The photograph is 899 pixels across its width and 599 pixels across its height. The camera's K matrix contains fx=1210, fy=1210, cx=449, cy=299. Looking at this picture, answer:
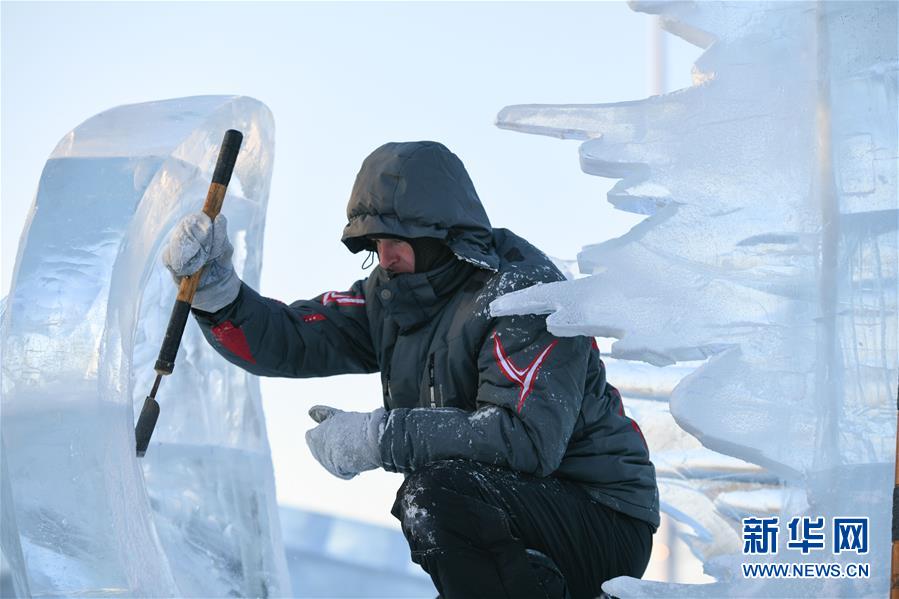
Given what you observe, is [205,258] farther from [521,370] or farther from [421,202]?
[521,370]

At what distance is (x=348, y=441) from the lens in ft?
8.65

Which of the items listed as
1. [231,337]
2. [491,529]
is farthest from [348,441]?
[231,337]

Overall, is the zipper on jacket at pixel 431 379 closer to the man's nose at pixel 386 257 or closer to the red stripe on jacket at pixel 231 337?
the man's nose at pixel 386 257

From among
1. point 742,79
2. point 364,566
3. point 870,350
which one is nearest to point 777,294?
point 870,350

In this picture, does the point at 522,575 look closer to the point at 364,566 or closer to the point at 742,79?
the point at 742,79

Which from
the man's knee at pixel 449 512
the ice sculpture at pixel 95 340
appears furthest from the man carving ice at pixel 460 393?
the ice sculpture at pixel 95 340

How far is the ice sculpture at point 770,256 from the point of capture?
2373 mm

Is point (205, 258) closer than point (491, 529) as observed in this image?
No

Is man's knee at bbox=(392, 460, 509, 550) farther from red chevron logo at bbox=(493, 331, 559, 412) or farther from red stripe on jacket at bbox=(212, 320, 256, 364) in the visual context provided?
red stripe on jacket at bbox=(212, 320, 256, 364)

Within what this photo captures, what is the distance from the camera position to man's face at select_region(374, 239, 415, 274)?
282 cm

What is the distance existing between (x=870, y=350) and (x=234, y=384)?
5.91ft

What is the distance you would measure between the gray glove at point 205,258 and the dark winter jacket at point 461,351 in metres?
0.05

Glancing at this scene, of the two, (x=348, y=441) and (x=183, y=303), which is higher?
(x=183, y=303)

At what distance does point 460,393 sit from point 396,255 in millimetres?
359
